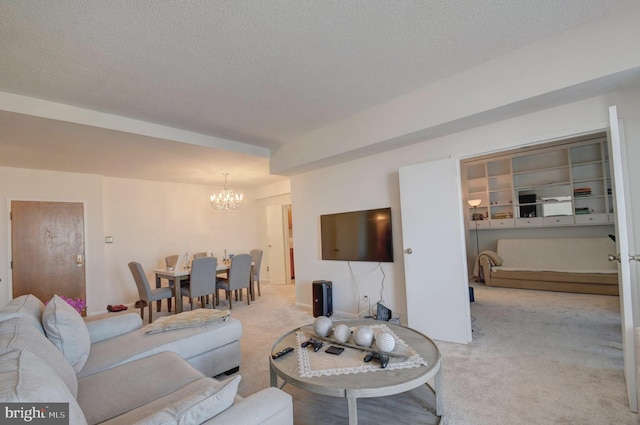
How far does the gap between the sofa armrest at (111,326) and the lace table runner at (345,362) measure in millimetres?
1522

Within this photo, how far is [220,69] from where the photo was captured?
7.81ft

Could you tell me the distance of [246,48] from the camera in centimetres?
213

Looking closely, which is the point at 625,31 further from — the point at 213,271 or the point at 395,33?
the point at 213,271

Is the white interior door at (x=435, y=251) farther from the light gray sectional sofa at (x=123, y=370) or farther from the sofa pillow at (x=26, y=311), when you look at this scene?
the sofa pillow at (x=26, y=311)

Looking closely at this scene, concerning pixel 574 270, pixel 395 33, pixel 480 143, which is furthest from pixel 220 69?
pixel 574 270

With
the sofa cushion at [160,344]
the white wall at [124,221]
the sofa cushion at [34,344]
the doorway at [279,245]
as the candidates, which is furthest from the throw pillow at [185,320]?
the doorway at [279,245]

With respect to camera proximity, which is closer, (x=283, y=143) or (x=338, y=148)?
(x=338, y=148)

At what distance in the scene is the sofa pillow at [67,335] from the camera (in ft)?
5.73

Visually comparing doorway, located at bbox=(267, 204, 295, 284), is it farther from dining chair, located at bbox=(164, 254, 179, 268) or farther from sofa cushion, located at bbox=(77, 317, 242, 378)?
sofa cushion, located at bbox=(77, 317, 242, 378)

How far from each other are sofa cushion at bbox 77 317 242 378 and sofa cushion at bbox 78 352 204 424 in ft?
0.25

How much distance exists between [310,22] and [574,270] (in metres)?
5.57

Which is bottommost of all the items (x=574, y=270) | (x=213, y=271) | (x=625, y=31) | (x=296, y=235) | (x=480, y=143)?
(x=574, y=270)

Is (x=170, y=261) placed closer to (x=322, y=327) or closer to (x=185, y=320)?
(x=185, y=320)

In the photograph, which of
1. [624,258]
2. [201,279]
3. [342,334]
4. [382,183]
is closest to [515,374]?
[624,258]
